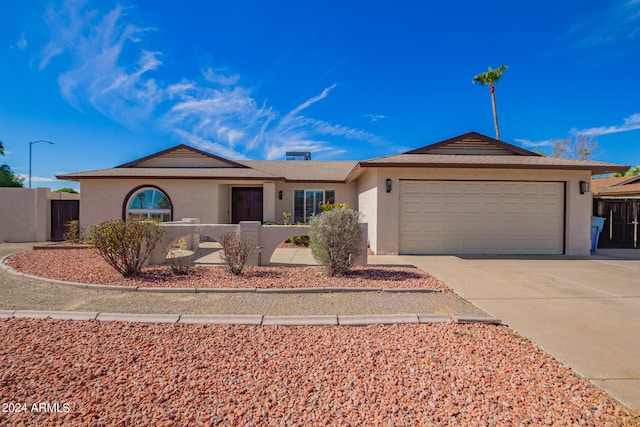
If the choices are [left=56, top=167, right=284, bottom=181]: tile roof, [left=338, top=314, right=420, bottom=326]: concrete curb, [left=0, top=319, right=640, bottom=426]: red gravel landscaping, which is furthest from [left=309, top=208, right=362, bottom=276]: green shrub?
[left=56, top=167, right=284, bottom=181]: tile roof

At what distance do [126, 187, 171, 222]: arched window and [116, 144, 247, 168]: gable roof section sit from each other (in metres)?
1.90

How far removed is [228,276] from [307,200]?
888 cm

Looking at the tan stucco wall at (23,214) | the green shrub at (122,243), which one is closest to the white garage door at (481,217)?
the green shrub at (122,243)

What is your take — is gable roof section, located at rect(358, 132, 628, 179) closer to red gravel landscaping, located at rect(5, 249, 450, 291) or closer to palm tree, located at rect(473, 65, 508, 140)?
red gravel landscaping, located at rect(5, 249, 450, 291)

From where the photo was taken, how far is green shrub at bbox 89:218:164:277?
21.1 feet

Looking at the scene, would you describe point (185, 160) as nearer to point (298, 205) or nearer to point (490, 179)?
point (298, 205)

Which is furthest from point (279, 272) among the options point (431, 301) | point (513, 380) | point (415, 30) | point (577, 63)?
point (577, 63)

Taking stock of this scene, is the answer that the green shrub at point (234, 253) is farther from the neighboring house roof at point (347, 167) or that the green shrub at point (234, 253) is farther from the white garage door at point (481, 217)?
the white garage door at point (481, 217)

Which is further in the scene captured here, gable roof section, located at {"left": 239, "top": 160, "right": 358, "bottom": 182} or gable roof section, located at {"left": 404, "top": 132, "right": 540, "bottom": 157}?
gable roof section, located at {"left": 239, "top": 160, "right": 358, "bottom": 182}

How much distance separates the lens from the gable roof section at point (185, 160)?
1455 cm

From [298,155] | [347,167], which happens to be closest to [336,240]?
[347,167]

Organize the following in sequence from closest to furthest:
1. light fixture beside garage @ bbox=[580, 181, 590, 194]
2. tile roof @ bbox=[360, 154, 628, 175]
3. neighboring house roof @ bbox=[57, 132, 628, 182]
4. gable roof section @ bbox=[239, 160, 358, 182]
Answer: tile roof @ bbox=[360, 154, 628, 175] → neighboring house roof @ bbox=[57, 132, 628, 182] → light fixture beside garage @ bbox=[580, 181, 590, 194] → gable roof section @ bbox=[239, 160, 358, 182]

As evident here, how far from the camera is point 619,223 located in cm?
1271

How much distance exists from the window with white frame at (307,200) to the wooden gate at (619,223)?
1202 centimetres
